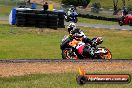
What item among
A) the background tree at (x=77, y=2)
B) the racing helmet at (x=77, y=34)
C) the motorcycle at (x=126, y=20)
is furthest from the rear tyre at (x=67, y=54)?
the background tree at (x=77, y=2)

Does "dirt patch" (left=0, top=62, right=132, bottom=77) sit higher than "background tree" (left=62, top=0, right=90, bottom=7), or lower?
higher

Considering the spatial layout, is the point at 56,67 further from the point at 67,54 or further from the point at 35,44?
the point at 35,44

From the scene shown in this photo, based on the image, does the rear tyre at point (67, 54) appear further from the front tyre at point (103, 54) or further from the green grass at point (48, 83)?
the green grass at point (48, 83)

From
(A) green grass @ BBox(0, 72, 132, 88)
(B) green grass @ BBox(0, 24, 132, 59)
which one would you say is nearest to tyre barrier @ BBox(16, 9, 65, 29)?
(B) green grass @ BBox(0, 24, 132, 59)

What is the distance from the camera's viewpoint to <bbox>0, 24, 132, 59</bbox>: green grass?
18.9 metres

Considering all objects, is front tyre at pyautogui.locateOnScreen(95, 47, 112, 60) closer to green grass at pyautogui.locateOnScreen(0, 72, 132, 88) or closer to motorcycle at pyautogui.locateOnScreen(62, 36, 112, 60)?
motorcycle at pyautogui.locateOnScreen(62, 36, 112, 60)

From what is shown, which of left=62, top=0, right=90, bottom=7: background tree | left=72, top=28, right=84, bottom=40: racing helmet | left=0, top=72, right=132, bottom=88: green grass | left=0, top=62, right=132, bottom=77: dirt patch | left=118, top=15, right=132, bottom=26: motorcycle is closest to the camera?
left=0, top=72, right=132, bottom=88: green grass

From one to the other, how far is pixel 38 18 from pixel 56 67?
1613cm

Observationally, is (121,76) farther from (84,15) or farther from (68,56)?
(84,15)

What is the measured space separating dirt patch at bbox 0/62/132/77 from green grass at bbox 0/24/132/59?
289 centimetres

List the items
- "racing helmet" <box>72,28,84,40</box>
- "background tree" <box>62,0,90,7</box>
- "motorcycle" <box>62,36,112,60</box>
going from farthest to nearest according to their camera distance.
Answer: "background tree" <box>62,0,90,7</box> < "racing helmet" <box>72,28,84,40</box> < "motorcycle" <box>62,36,112,60</box>

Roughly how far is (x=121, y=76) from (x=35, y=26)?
964 inches

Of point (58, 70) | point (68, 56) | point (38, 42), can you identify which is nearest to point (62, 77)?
point (58, 70)

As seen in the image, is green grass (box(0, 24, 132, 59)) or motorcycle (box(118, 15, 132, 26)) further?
motorcycle (box(118, 15, 132, 26))
